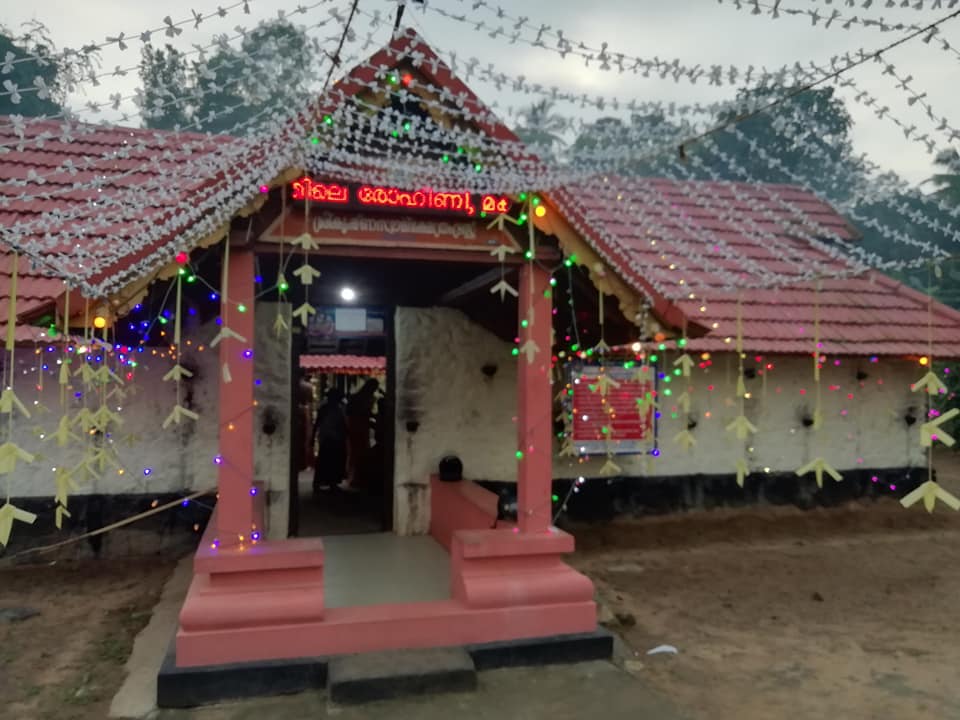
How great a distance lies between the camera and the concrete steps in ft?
14.4

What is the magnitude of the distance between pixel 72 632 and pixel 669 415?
6.97 m

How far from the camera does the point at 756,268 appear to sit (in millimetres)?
9484

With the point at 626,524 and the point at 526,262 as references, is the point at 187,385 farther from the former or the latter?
the point at 626,524

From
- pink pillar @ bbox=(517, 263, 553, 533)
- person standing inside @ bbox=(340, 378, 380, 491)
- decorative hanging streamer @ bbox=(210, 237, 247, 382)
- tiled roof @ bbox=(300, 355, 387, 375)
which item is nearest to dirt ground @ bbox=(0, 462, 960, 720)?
pink pillar @ bbox=(517, 263, 553, 533)

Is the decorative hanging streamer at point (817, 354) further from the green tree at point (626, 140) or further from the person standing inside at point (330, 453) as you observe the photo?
the person standing inside at point (330, 453)

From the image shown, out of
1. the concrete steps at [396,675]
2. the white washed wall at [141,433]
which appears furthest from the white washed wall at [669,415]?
the concrete steps at [396,675]

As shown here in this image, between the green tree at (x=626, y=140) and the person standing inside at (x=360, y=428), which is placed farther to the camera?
the person standing inside at (x=360, y=428)

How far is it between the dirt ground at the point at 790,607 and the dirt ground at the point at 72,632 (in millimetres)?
3866

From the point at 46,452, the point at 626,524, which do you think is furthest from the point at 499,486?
the point at 46,452

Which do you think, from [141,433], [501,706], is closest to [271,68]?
[501,706]

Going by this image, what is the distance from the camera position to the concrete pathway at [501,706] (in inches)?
168

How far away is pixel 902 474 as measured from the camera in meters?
10.1

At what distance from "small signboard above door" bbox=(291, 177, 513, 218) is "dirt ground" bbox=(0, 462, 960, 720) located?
132 inches

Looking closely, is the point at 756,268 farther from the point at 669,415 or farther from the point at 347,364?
the point at 347,364
